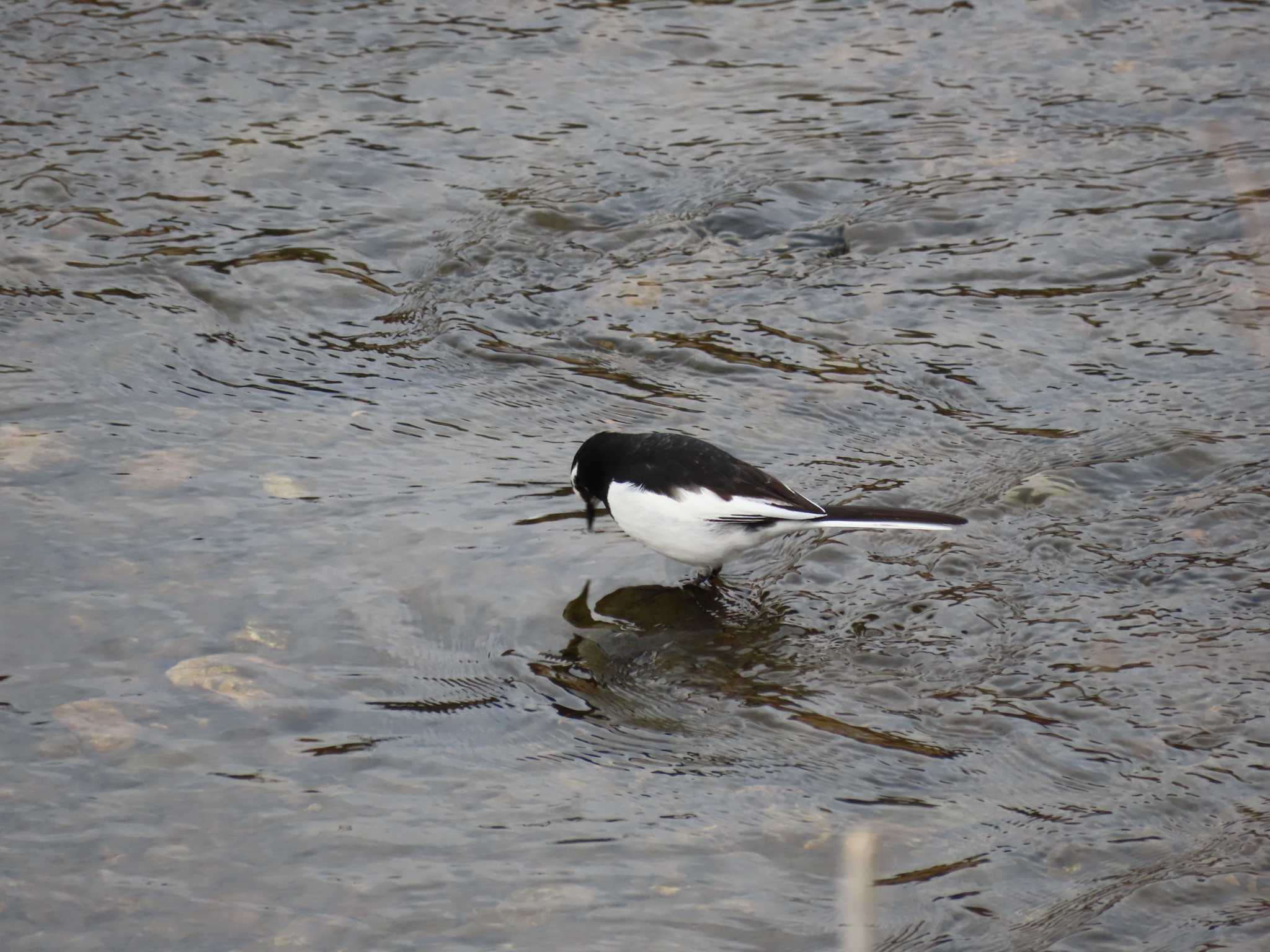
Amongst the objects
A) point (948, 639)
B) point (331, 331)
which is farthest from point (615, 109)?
point (948, 639)

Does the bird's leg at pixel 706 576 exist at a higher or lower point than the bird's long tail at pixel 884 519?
lower

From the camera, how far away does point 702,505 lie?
500 cm

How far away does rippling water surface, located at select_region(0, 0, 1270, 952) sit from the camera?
3.89 m

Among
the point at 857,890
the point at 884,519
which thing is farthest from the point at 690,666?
the point at 857,890

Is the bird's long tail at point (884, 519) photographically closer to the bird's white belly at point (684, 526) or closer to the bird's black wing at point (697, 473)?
the bird's black wing at point (697, 473)

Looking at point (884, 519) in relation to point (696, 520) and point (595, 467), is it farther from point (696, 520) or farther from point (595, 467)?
point (595, 467)

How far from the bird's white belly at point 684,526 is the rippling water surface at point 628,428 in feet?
0.84

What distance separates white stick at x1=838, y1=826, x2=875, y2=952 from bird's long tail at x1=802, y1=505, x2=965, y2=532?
1.20 metres

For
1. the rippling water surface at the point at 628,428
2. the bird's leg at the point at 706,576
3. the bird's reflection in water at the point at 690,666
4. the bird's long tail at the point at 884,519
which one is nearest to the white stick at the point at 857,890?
the rippling water surface at the point at 628,428

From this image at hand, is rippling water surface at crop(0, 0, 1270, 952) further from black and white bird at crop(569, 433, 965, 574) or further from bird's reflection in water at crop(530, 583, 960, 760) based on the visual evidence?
black and white bird at crop(569, 433, 965, 574)

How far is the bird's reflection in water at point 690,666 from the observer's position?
455cm

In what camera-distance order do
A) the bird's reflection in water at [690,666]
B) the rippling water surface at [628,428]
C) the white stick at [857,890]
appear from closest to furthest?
1. the white stick at [857,890]
2. the rippling water surface at [628,428]
3. the bird's reflection in water at [690,666]

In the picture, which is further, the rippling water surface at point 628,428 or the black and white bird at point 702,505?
the black and white bird at point 702,505

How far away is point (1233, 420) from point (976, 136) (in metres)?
3.12
